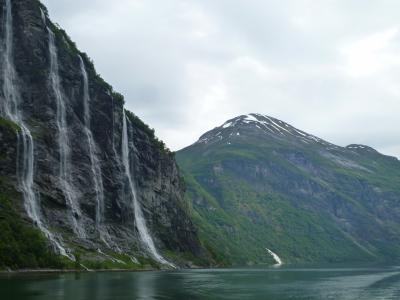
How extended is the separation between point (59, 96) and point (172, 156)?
57.0m

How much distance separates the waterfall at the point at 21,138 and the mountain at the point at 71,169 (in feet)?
0.78

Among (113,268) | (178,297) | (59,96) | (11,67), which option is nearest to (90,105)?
A: (59,96)

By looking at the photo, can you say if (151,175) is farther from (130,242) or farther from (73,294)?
(73,294)

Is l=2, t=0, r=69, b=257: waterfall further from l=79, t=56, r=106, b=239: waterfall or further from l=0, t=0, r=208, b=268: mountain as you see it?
l=79, t=56, r=106, b=239: waterfall

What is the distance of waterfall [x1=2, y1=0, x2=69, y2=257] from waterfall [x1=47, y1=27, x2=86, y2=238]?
939cm

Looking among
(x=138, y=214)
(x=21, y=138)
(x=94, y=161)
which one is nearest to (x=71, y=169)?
(x=94, y=161)

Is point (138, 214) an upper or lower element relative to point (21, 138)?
lower

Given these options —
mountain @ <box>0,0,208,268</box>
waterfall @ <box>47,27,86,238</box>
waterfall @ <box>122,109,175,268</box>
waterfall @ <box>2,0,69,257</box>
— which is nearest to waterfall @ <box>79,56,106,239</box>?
mountain @ <box>0,0,208,268</box>

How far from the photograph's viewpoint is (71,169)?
412ft

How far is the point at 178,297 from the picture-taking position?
58.1 metres

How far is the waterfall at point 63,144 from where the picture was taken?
11681 cm

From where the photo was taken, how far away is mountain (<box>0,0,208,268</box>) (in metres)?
103

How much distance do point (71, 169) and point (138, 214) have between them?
88.7 feet

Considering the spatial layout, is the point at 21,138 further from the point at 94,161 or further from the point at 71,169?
the point at 94,161
